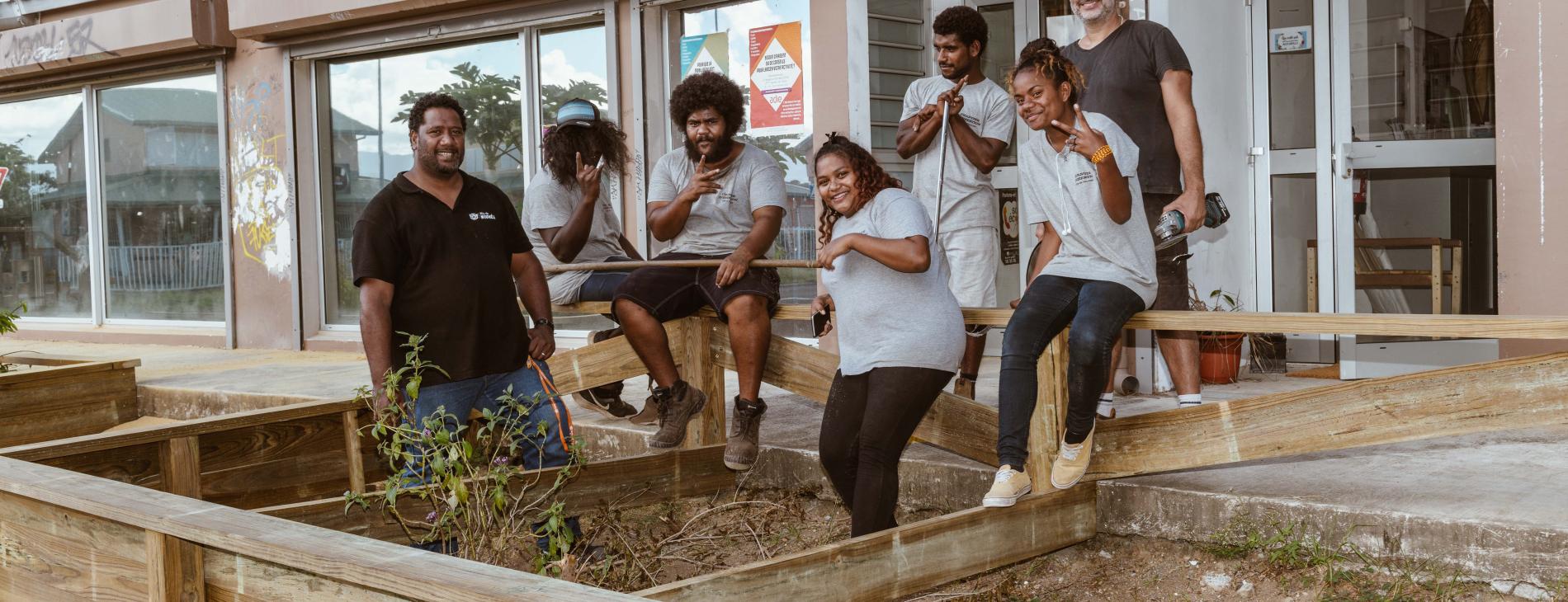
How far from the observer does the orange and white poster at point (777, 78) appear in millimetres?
8586

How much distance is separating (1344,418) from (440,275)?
115 inches

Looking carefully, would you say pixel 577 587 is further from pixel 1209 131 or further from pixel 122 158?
pixel 122 158

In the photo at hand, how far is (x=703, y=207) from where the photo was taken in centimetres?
552

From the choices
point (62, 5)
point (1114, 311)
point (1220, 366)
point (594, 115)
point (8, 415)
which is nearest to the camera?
point (1114, 311)

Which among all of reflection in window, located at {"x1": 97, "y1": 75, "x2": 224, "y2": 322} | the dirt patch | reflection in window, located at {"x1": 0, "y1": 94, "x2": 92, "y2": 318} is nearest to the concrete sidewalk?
the dirt patch

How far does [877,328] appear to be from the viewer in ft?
14.1

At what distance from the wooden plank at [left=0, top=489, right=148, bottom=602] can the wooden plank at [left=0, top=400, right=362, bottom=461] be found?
0.74 m

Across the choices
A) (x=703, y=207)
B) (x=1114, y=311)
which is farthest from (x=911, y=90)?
(x=1114, y=311)

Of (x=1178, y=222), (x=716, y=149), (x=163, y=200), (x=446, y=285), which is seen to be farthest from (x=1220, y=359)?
(x=163, y=200)

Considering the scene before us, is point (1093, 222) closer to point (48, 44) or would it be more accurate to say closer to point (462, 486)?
point (462, 486)

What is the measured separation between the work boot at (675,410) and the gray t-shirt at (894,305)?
1159 mm

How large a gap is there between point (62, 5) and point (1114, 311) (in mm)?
11678

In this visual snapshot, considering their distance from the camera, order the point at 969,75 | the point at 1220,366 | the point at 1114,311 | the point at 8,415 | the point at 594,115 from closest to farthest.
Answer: the point at 1114,311 → the point at 969,75 → the point at 594,115 → the point at 1220,366 → the point at 8,415

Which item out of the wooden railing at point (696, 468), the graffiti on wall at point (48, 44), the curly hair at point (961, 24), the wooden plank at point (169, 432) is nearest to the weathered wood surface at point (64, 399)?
the wooden plank at point (169, 432)
